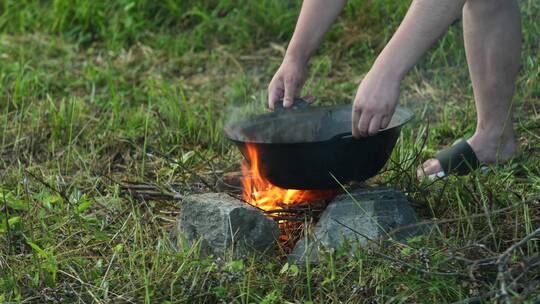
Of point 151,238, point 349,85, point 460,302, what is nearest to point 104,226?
point 151,238

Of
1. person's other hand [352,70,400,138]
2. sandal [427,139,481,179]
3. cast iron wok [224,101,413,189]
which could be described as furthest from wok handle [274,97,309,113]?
sandal [427,139,481,179]

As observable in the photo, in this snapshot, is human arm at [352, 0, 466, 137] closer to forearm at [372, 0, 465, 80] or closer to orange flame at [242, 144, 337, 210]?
forearm at [372, 0, 465, 80]

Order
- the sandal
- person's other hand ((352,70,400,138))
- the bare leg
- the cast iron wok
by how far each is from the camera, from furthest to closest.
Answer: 1. the sandal
2. the bare leg
3. the cast iron wok
4. person's other hand ((352,70,400,138))

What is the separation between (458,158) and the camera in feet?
12.2

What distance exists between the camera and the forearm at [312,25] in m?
3.23

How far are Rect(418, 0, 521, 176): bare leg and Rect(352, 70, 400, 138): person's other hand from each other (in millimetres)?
862

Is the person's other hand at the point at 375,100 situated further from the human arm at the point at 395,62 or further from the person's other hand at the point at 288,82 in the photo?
the person's other hand at the point at 288,82

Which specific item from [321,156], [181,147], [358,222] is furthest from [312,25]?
[181,147]

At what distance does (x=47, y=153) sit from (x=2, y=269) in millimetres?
1349

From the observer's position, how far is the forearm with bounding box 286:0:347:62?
3.23 metres

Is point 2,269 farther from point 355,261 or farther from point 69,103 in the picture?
point 69,103

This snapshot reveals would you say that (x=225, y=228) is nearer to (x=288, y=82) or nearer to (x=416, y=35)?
(x=288, y=82)

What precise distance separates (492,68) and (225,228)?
1.31 m

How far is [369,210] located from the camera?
297 cm
